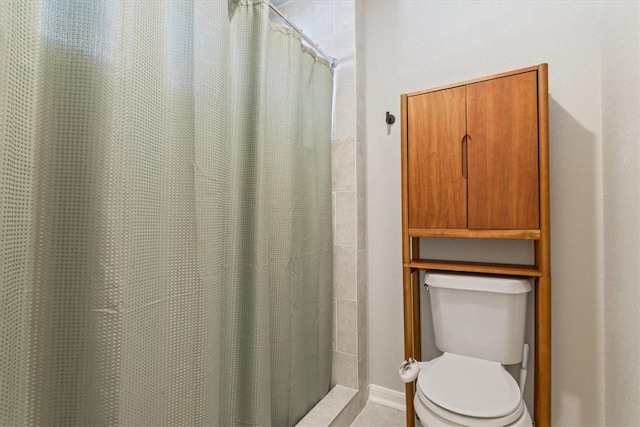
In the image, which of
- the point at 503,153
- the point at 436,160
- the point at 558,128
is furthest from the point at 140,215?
the point at 558,128

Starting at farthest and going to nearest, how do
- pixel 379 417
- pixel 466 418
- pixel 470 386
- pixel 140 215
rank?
1. pixel 379 417
2. pixel 470 386
3. pixel 466 418
4. pixel 140 215

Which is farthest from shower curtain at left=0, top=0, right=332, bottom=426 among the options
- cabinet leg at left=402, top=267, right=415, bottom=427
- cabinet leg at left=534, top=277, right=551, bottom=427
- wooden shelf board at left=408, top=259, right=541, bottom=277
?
cabinet leg at left=534, top=277, right=551, bottom=427

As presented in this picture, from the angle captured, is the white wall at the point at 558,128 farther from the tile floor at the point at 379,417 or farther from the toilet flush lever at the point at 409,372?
the toilet flush lever at the point at 409,372

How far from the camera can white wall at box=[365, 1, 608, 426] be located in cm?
122

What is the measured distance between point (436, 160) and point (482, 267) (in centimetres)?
52

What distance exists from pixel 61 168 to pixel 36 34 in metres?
0.26

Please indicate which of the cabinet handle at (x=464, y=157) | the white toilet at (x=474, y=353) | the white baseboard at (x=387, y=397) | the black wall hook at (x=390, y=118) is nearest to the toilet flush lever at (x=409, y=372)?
the white toilet at (x=474, y=353)

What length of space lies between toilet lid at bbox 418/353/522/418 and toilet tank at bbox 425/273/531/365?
0.06 meters

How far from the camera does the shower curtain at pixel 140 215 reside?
0.58 m

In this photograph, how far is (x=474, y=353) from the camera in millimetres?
1278

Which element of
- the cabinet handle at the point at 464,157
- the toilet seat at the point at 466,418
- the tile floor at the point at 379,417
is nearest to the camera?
the toilet seat at the point at 466,418

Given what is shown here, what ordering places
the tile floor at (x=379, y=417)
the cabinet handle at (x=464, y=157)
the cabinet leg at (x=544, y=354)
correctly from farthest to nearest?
the tile floor at (x=379, y=417) → the cabinet handle at (x=464, y=157) → the cabinet leg at (x=544, y=354)

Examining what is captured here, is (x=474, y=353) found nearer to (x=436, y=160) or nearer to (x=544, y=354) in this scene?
(x=544, y=354)

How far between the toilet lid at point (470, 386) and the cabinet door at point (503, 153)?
58 cm
